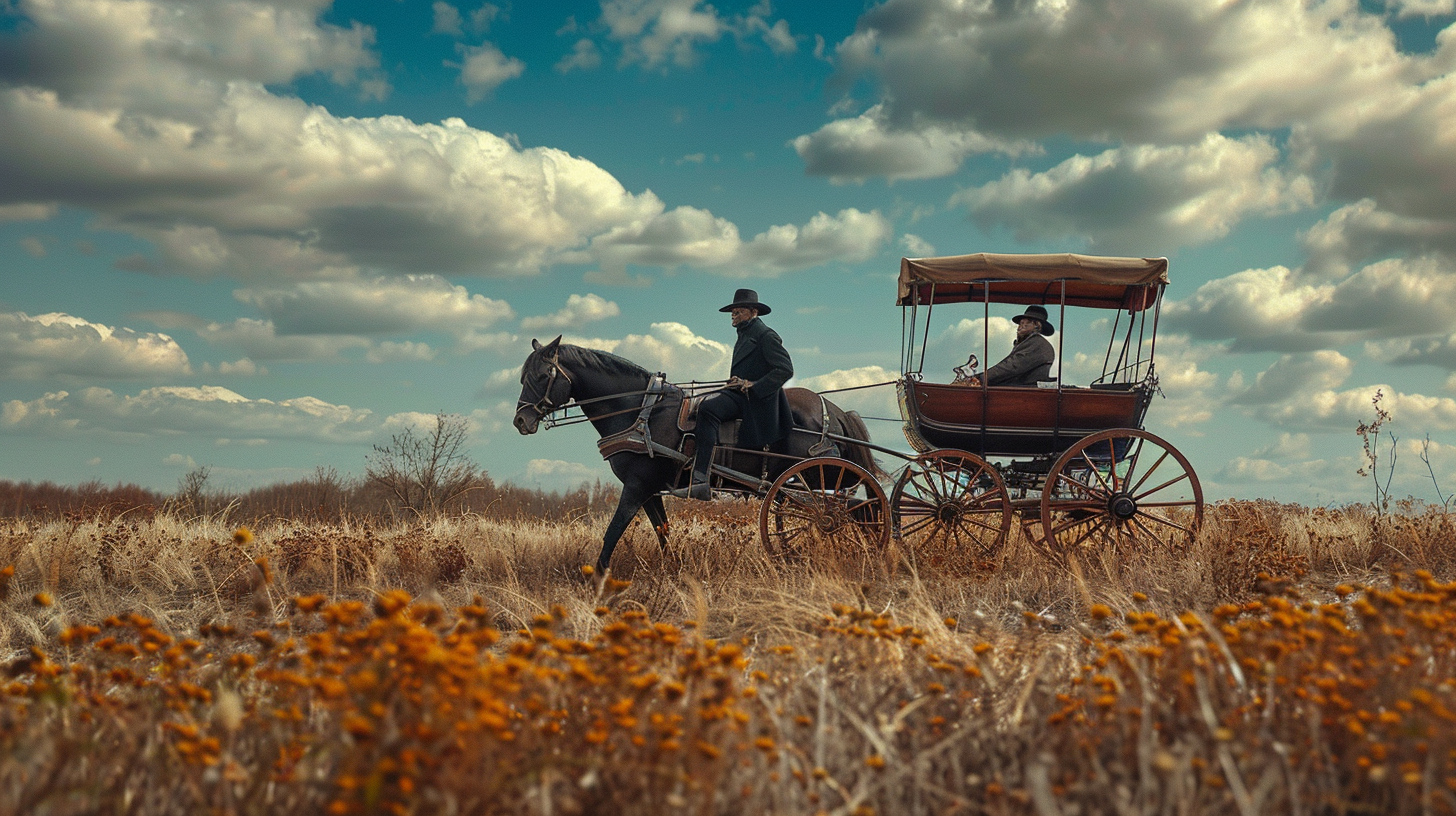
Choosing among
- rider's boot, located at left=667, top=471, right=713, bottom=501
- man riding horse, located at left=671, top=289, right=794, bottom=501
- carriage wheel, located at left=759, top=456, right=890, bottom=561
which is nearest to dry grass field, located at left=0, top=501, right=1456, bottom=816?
carriage wheel, located at left=759, top=456, right=890, bottom=561

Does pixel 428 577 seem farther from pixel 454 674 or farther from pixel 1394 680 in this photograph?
pixel 1394 680

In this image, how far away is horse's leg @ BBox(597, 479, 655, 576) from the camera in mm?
8617

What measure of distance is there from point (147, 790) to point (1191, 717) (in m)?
3.27

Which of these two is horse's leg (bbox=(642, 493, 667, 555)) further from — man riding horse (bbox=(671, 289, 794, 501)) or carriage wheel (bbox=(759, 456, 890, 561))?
carriage wheel (bbox=(759, 456, 890, 561))

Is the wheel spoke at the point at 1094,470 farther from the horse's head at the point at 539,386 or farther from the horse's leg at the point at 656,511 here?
the horse's head at the point at 539,386

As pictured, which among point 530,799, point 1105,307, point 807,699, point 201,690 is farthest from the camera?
point 1105,307

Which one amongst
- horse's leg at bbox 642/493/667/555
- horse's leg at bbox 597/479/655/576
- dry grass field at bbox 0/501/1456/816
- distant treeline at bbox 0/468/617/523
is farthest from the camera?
distant treeline at bbox 0/468/617/523

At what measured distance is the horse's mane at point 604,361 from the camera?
9.12 metres

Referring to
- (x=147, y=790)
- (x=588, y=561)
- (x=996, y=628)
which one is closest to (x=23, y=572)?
(x=588, y=561)

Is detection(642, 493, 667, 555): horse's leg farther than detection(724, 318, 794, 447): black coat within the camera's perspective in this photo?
Yes

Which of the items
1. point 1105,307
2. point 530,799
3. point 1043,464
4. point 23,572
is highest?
point 1105,307

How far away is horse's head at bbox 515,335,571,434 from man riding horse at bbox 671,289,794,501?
4.78 ft

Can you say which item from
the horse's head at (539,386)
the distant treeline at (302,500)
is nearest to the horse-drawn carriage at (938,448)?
the horse's head at (539,386)

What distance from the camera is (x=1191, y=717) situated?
297 centimetres
